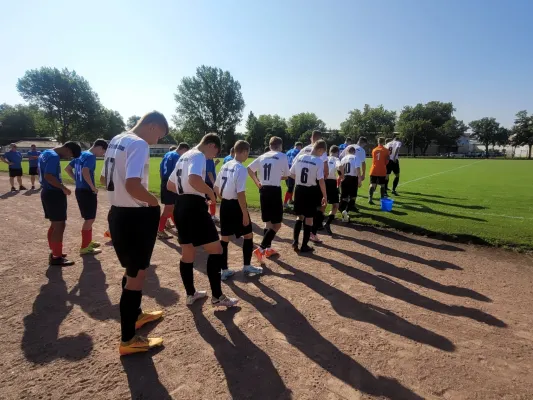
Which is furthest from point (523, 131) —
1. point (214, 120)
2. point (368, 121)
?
point (214, 120)

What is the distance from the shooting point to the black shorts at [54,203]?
5.65 metres

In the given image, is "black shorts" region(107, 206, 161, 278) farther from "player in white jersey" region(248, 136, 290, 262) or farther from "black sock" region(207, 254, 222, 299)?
"player in white jersey" region(248, 136, 290, 262)

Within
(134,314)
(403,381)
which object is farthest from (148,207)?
(403,381)

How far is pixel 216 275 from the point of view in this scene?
162 inches

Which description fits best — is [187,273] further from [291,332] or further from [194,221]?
[291,332]

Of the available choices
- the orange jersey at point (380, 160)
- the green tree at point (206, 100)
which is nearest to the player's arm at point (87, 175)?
the orange jersey at point (380, 160)

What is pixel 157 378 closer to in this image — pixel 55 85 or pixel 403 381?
pixel 403 381

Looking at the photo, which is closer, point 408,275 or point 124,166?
point 124,166

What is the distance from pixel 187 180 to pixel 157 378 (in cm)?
213

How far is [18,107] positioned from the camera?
88750 millimetres

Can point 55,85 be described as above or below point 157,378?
above

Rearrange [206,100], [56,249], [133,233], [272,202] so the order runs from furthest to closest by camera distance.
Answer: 1. [206,100]
2. [272,202]
3. [56,249]
4. [133,233]

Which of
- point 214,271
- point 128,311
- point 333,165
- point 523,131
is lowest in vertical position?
point 128,311

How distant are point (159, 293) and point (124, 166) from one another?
2447 mm
